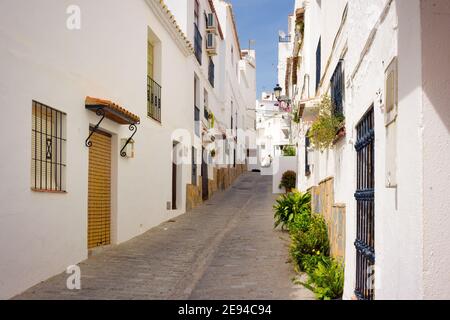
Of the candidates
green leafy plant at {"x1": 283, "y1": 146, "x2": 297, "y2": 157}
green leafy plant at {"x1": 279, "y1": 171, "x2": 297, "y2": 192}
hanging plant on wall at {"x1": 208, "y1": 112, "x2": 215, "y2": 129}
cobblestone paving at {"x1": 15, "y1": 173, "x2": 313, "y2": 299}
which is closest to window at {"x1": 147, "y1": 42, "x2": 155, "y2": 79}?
cobblestone paving at {"x1": 15, "y1": 173, "x2": 313, "y2": 299}

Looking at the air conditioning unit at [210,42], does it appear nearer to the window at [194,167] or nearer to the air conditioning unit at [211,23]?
the air conditioning unit at [211,23]

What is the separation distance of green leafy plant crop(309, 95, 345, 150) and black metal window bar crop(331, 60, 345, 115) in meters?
0.08

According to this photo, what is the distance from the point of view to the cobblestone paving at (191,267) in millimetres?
7188

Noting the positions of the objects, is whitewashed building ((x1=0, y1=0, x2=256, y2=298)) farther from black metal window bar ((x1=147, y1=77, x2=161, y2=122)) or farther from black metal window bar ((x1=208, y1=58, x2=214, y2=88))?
black metal window bar ((x1=208, y1=58, x2=214, y2=88))

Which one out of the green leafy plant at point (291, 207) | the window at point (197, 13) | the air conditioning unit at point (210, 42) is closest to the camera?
the green leafy plant at point (291, 207)

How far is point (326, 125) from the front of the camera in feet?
26.8

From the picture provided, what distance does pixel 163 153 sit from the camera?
14.8 metres

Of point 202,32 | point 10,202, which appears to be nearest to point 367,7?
point 10,202

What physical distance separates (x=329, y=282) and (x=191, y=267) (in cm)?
316

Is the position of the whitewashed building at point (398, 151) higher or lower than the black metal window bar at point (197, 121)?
lower

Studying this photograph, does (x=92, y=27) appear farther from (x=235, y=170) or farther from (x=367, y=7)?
(x=235, y=170)

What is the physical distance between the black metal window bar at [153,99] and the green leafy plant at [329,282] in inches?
305

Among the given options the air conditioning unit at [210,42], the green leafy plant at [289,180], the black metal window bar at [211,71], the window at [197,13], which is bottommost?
the green leafy plant at [289,180]

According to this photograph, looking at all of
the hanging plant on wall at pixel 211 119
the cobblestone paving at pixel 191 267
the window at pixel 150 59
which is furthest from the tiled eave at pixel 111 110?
the hanging plant on wall at pixel 211 119
